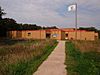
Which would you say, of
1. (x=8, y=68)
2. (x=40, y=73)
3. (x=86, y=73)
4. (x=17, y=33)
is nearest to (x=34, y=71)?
(x=40, y=73)

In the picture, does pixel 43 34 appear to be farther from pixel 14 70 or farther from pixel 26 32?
pixel 14 70

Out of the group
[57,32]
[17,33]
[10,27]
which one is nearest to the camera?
[57,32]

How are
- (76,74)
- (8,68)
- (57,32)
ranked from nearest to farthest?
(76,74), (8,68), (57,32)

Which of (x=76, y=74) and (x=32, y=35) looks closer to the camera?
(x=76, y=74)

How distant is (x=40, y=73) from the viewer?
478 inches

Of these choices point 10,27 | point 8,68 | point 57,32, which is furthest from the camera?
point 10,27

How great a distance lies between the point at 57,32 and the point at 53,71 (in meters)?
62.3

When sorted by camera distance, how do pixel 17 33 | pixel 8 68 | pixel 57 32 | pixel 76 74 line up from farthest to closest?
pixel 17 33, pixel 57 32, pixel 8 68, pixel 76 74

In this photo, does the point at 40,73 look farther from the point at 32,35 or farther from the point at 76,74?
the point at 32,35

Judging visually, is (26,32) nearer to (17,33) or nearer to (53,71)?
(17,33)

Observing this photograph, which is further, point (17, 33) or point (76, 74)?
point (17, 33)

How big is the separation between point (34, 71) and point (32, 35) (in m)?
65.3

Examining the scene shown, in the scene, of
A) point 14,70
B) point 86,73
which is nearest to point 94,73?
point 86,73

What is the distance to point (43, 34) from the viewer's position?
7581cm
